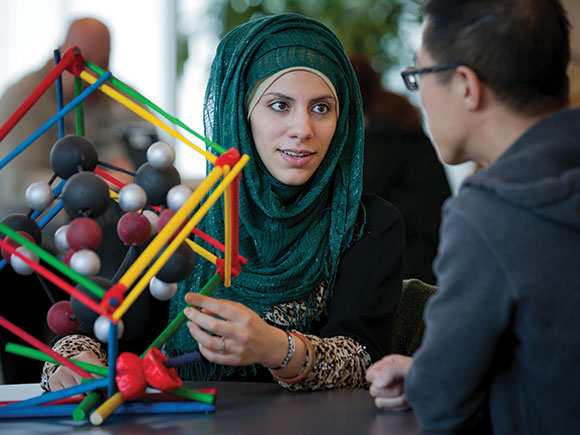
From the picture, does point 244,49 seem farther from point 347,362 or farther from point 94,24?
point 94,24

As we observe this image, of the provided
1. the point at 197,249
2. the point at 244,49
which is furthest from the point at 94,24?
the point at 197,249

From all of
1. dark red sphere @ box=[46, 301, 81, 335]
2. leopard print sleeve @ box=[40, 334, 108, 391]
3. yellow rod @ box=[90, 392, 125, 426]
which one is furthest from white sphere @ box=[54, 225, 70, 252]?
leopard print sleeve @ box=[40, 334, 108, 391]

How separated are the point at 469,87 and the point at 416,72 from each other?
0.10 m

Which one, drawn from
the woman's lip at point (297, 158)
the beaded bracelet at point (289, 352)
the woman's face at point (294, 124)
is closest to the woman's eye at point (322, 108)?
the woman's face at point (294, 124)

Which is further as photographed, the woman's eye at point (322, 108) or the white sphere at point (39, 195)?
the woman's eye at point (322, 108)

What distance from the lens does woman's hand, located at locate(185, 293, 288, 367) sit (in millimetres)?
1018

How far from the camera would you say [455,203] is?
0.86 meters

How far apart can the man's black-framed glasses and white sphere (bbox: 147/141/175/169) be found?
38 cm

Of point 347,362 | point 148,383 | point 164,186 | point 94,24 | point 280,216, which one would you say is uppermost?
point 94,24

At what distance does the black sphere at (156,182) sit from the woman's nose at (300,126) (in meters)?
0.50

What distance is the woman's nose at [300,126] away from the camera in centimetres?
146

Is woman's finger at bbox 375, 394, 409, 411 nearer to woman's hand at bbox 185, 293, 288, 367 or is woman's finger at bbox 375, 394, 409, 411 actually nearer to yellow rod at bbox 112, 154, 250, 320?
woman's hand at bbox 185, 293, 288, 367

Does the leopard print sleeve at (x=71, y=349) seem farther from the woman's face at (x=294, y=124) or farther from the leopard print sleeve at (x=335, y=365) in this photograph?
the woman's face at (x=294, y=124)

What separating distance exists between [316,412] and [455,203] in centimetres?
38
